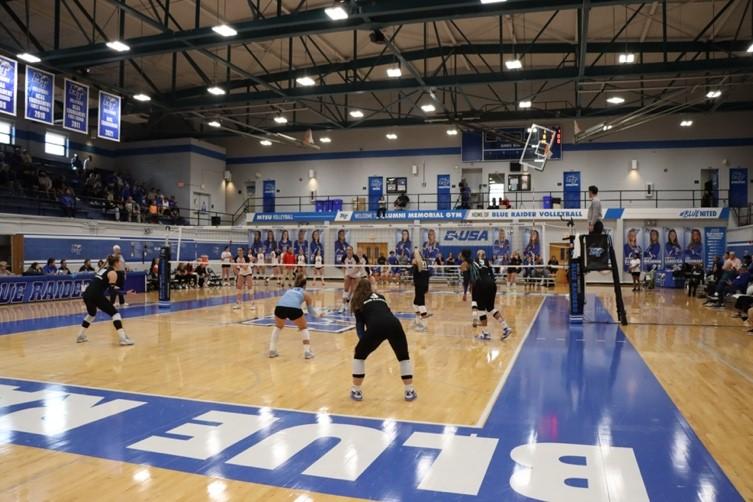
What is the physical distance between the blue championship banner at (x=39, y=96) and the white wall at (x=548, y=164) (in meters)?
20.0

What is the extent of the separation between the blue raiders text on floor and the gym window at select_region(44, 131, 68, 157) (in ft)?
89.8

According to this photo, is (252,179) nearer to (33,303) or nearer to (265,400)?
(33,303)

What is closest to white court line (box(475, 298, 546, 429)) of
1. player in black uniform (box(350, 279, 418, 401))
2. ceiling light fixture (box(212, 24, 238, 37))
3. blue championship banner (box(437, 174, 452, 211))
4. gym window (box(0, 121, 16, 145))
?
player in black uniform (box(350, 279, 418, 401))

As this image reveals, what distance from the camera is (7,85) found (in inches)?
586

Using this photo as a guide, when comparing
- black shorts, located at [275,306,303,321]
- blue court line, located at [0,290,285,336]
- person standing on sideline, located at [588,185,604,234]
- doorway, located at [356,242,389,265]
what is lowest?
blue court line, located at [0,290,285,336]

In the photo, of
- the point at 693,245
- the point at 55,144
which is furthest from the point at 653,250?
the point at 55,144

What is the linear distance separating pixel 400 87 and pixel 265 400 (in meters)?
17.5

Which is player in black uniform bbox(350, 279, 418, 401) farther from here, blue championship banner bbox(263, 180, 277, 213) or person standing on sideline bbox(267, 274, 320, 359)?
blue championship banner bbox(263, 180, 277, 213)

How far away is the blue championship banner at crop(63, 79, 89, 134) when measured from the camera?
55.0ft

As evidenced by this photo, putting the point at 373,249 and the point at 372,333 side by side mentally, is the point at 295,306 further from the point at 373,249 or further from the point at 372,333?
the point at 373,249

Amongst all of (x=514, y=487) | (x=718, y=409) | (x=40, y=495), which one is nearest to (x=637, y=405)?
(x=718, y=409)

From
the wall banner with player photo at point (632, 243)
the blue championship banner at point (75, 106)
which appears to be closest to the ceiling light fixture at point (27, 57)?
the blue championship banner at point (75, 106)

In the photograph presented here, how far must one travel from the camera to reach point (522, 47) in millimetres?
23766

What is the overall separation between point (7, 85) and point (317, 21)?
343 inches
